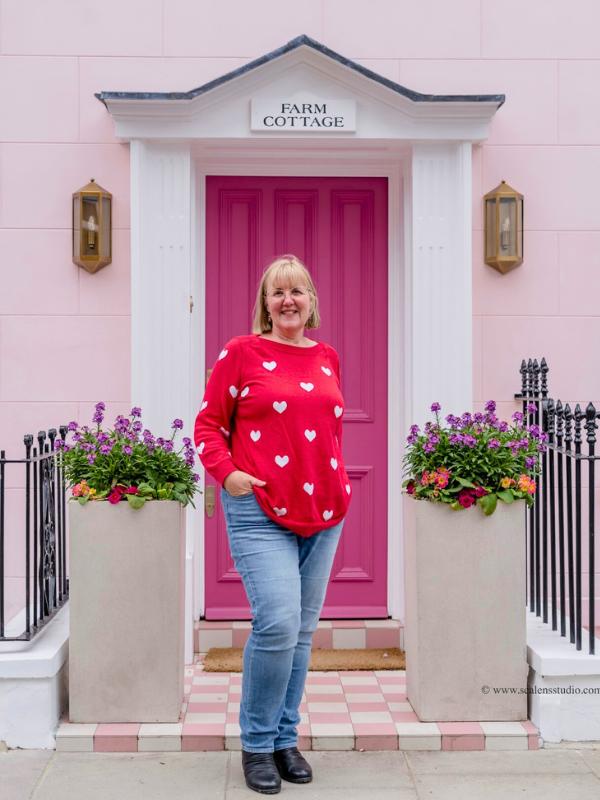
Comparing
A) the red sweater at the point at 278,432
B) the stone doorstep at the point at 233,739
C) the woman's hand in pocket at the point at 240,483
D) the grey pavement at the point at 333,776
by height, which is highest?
the red sweater at the point at 278,432

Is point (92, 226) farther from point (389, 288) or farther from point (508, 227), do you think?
point (508, 227)

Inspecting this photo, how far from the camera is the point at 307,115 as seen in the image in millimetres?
4738

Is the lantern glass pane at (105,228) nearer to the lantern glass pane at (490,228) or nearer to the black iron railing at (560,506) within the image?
the lantern glass pane at (490,228)

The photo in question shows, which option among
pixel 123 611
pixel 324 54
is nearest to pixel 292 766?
pixel 123 611

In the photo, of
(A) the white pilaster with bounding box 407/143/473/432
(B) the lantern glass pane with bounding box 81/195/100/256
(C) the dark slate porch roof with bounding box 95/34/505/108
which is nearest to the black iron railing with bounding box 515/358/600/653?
(A) the white pilaster with bounding box 407/143/473/432

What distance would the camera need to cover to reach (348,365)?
5.07 m

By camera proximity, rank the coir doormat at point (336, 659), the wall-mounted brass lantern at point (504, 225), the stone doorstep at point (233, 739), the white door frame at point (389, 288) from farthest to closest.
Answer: the white door frame at point (389, 288) < the wall-mounted brass lantern at point (504, 225) < the coir doormat at point (336, 659) < the stone doorstep at point (233, 739)

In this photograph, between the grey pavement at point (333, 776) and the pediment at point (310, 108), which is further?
the pediment at point (310, 108)

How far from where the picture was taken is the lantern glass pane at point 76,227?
4.77 meters

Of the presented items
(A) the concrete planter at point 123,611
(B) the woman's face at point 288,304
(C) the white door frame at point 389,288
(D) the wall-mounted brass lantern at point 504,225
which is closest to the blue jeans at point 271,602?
(A) the concrete planter at point 123,611

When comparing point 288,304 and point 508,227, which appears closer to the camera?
point 288,304

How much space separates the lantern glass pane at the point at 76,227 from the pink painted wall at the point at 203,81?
96 millimetres

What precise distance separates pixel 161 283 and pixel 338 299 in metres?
0.95

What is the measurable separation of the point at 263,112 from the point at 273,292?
5.35 ft
